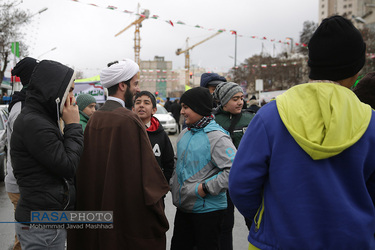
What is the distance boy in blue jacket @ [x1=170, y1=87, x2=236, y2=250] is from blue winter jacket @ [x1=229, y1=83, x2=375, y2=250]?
1.35 meters

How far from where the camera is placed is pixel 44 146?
7.27 feet

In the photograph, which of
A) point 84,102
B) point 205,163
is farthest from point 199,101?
point 84,102

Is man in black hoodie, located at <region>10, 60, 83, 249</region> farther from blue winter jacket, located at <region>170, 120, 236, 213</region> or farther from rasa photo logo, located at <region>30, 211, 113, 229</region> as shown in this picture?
blue winter jacket, located at <region>170, 120, 236, 213</region>

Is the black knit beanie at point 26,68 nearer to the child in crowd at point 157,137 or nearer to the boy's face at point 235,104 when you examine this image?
the child in crowd at point 157,137

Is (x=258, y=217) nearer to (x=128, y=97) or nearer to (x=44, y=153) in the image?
(x=44, y=153)

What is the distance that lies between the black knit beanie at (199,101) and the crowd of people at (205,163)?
0.03 ft

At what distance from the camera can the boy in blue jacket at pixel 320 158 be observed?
5.45ft

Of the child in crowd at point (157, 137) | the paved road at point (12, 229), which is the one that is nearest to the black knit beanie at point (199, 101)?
the child in crowd at point (157, 137)

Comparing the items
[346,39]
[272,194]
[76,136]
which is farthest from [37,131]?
[346,39]

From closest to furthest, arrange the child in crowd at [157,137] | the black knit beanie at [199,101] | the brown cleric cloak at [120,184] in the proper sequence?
the brown cleric cloak at [120,184], the black knit beanie at [199,101], the child in crowd at [157,137]

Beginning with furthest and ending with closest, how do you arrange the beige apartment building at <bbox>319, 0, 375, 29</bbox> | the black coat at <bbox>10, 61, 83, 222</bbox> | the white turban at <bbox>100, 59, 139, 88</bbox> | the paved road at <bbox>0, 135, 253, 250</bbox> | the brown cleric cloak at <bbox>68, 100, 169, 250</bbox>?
the beige apartment building at <bbox>319, 0, 375, 29</bbox>, the paved road at <bbox>0, 135, 253, 250</bbox>, the white turban at <bbox>100, 59, 139, 88</bbox>, the brown cleric cloak at <bbox>68, 100, 169, 250</bbox>, the black coat at <bbox>10, 61, 83, 222</bbox>

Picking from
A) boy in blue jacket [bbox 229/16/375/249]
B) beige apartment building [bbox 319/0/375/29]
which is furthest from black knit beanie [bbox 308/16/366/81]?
beige apartment building [bbox 319/0/375/29]

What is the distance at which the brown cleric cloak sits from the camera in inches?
100

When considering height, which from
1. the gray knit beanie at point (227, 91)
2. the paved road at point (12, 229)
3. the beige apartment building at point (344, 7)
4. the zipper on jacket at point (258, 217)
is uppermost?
the beige apartment building at point (344, 7)
